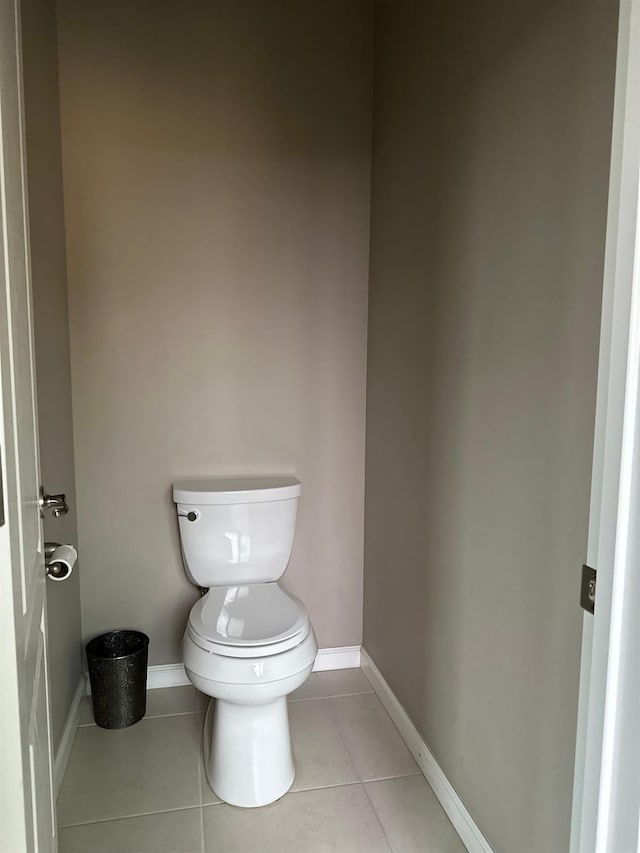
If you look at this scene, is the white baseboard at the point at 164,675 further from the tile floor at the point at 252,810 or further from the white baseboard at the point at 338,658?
the white baseboard at the point at 338,658

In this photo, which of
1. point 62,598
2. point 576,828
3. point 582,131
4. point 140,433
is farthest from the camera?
point 140,433

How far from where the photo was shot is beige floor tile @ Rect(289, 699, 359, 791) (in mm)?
1845

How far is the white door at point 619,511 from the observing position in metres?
0.79

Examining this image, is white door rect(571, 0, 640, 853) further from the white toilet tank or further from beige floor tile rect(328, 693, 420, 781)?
the white toilet tank

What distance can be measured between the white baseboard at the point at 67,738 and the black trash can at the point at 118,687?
0.07m

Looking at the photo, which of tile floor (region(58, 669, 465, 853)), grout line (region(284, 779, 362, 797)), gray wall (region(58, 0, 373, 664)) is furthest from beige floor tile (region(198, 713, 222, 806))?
gray wall (region(58, 0, 373, 664))

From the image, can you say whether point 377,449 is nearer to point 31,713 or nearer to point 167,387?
point 167,387

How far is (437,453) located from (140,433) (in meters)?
1.10

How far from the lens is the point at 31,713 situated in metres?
0.92

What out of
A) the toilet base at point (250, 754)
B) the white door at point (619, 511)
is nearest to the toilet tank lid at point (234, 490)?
the toilet base at point (250, 754)

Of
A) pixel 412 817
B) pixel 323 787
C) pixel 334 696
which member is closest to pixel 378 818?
pixel 412 817

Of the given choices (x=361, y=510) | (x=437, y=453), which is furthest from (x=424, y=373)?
(x=361, y=510)

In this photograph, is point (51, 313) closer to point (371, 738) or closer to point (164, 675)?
point (164, 675)

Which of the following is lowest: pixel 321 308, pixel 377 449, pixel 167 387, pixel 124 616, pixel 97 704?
pixel 97 704
